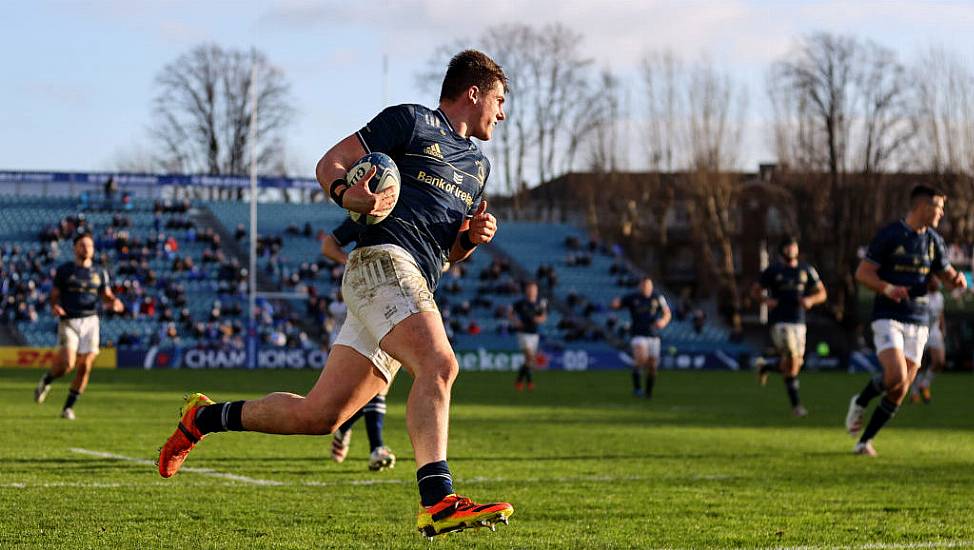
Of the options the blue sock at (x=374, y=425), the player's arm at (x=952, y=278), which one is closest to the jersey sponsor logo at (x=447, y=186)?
the blue sock at (x=374, y=425)

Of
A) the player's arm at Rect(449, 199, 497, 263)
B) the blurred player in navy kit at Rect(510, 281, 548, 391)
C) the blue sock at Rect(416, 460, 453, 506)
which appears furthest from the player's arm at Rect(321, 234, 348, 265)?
the blurred player in navy kit at Rect(510, 281, 548, 391)

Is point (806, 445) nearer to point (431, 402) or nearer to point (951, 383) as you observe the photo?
point (431, 402)

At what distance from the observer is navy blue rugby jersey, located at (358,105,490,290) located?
640cm

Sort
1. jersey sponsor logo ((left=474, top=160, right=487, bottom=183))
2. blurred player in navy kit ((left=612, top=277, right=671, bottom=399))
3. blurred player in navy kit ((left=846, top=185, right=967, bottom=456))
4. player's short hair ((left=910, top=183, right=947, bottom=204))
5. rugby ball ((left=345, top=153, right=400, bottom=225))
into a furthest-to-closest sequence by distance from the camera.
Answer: blurred player in navy kit ((left=612, top=277, right=671, bottom=399)) < blurred player in navy kit ((left=846, top=185, right=967, bottom=456)) < player's short hair ((left=910, top=183, right=947, bottom=204)) < jersey sponsor logo ((left=474, top=160, right=487, bottom=183)) < rugby ball ((left=345, top=153, right=400, bottom=225))

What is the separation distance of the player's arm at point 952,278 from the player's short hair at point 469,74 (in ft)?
21.9

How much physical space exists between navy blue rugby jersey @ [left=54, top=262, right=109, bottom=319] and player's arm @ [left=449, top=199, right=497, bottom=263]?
35.3ft

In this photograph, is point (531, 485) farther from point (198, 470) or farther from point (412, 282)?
point (412, 282)

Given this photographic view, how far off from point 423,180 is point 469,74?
0.65 m

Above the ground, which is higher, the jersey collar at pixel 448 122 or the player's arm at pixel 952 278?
the jersey collar at pixel 448 122

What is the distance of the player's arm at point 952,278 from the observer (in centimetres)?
1202

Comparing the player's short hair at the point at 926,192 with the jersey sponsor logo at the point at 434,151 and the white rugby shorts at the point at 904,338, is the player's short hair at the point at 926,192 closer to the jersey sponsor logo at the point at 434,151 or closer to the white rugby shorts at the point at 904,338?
the white rugby shorts at the point at 904,338

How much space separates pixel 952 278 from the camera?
12.1 metres

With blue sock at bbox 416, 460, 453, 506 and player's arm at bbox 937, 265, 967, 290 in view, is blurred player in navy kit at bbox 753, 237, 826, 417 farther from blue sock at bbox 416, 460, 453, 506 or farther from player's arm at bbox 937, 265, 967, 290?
blue sock at bbox 416, 460, 453, 506

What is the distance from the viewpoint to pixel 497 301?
51250 millimetres
